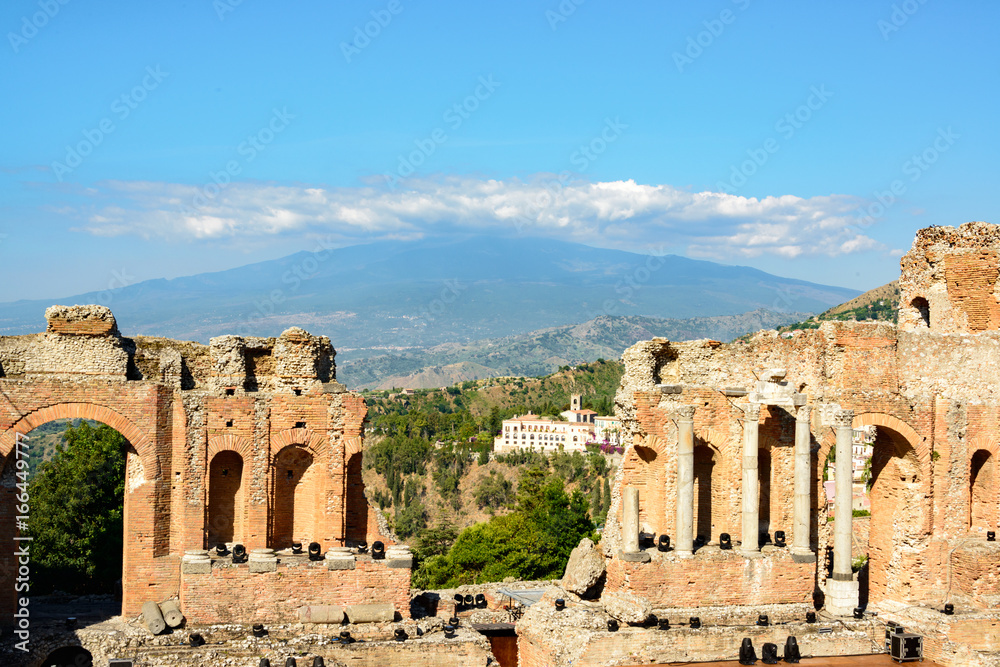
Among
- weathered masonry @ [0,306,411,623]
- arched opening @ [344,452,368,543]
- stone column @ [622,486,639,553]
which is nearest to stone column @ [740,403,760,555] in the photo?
stone column @ [622,486,639,553]

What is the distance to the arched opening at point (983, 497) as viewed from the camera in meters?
27.2

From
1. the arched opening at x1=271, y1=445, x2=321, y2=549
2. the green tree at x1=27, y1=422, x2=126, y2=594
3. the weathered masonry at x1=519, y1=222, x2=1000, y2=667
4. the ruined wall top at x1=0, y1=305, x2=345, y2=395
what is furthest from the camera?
the green tree at x1=27, y1=422, x2=126, y2=594

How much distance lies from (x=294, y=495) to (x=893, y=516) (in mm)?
18155

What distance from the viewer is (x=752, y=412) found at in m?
26.2

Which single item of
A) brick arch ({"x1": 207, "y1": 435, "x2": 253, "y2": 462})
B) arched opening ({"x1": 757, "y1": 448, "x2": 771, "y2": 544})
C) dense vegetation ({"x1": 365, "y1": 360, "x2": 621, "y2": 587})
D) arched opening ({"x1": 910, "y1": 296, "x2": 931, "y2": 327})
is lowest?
dense vegetation ({"x1": 365, "y1": 360, "x2": 621, "y2": 587})

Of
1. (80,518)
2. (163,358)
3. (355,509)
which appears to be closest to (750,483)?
(355,509)

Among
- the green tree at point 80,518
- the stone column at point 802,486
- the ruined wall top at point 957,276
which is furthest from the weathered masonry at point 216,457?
the ruined wall top at point 957,276

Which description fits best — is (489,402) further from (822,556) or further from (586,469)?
(822,556)

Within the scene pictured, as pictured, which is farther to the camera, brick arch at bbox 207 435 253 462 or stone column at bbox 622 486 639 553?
brick arch at bbox 207 435 253 462

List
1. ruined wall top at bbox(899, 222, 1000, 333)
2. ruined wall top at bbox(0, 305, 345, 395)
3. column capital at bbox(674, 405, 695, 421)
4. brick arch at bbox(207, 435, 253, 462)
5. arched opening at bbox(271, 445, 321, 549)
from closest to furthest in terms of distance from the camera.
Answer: ruined wall top at bbox(0, 305, 345, 395)
brick arch at bbox(207, 435, 253, 462)
column capital at bbox(674, 405, 695, 421)
arched opening at bbox(271, 445, 321, 549)
ruined wall top at bbox(899, 222, 1000, 333)

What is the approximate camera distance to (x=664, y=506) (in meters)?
27.3

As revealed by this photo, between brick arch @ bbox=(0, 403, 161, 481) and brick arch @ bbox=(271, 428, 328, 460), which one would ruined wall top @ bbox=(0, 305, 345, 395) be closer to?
brick arch @ bbox=(0, 403, 161, 481)

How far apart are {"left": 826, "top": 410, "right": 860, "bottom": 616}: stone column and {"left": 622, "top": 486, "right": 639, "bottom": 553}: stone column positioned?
5.96 meters

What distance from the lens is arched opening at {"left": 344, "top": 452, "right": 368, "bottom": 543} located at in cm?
2757
